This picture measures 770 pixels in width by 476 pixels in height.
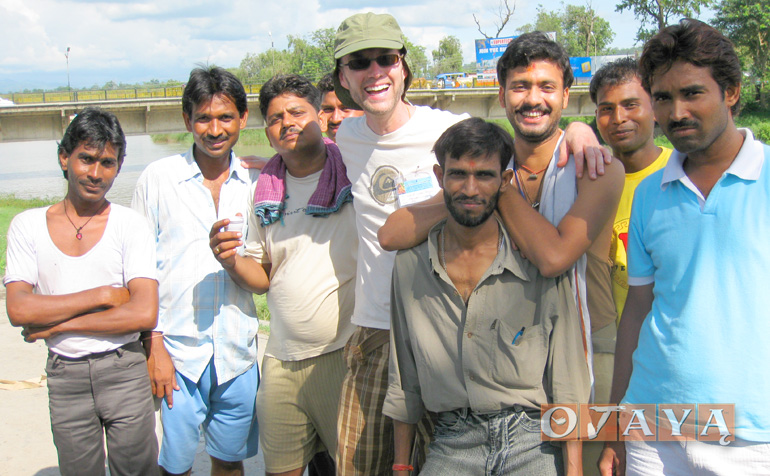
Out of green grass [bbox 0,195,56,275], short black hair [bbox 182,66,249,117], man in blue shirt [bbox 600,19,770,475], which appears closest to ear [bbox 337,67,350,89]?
short black hair [bbox 182,66,249,117]

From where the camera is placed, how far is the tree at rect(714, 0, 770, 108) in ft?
128

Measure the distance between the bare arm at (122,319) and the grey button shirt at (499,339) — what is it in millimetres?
1425

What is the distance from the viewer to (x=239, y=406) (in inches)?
137

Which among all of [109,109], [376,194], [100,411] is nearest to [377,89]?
[376,194]

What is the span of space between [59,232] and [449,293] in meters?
2.04

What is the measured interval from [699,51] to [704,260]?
2.41ft

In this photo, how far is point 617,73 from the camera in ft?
10.6

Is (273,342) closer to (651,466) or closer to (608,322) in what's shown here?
(608,322)

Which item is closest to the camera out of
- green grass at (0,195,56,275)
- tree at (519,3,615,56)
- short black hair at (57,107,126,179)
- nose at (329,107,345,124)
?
short black hair at (57,107,126,179)

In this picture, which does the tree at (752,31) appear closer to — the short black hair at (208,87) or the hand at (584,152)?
the hand at (584,152)

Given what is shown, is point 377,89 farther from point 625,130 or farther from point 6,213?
point 6,213

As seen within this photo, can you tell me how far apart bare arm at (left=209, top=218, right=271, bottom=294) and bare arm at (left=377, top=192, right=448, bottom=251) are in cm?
82

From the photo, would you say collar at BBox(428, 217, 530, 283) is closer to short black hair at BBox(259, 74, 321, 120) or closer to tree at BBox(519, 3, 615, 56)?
short black hair at BBox(259, 74, 321, 120)

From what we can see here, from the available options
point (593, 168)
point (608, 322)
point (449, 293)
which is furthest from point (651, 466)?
point (593, 168)
